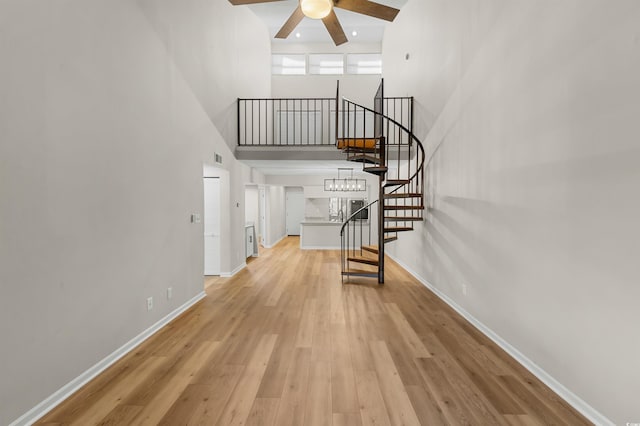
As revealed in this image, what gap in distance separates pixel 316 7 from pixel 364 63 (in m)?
7.26

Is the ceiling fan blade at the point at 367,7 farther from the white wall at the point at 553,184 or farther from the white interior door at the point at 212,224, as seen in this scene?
the white interior door at the point at 212,224

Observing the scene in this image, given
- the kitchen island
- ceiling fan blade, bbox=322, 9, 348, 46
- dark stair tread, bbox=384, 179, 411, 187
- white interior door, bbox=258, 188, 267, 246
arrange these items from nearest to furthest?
ceiling fan blade, bbox=322, 9, 348, 46 → dark stair tread, bbox=384, 179, 411, 187 → the kitchen island → white interior door, bbox=258, 188, 267, 246

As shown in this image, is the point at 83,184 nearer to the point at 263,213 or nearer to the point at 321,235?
the point at 321,235

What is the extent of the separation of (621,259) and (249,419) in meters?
2.48

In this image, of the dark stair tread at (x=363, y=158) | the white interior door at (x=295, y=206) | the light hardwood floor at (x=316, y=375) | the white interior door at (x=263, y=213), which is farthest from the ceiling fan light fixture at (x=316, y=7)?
the white interior door at (x=295, y=206)

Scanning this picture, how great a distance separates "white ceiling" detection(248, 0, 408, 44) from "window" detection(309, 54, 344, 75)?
444 mm

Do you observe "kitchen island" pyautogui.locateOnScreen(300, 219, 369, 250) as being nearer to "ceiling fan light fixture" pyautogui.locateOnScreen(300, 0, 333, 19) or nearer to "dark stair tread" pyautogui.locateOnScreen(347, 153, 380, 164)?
"dark stair tread" pyautogui.locateOnScreen(347, 153, 380, 164)

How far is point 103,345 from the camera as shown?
2.62 metres

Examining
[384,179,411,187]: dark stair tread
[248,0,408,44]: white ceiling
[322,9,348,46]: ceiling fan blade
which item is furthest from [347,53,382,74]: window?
[322,9,348,46]: ceiling fan blade

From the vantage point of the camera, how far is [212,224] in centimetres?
581

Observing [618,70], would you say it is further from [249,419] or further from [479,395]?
[249,419]

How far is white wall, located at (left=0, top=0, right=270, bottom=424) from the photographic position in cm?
188

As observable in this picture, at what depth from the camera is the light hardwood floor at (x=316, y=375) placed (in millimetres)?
2033

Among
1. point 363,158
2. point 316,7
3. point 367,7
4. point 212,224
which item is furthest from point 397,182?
point 212,224
